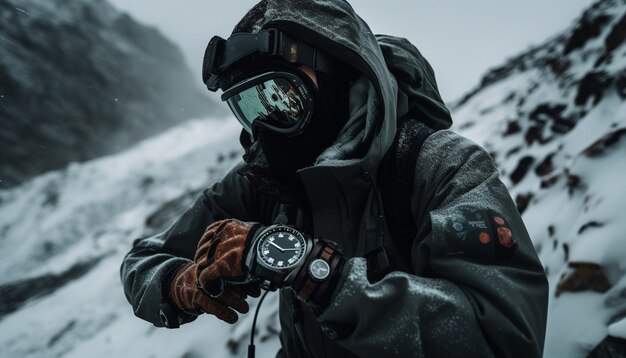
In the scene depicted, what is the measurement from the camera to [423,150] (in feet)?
5.13

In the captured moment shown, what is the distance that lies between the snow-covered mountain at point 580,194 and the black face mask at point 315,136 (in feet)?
5.84

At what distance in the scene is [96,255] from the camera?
1024 centimetres

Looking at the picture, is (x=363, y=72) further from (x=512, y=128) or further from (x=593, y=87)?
(x=512, y=128)

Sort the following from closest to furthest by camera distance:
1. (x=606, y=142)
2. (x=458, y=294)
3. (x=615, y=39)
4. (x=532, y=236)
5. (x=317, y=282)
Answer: (x=458, y=294) → (x=317, y=282) → (x=606, y=142) → (x=532, y=236) → (x=615, y=39)

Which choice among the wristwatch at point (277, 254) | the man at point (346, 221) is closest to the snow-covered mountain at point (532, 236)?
the man at point (346, 221)

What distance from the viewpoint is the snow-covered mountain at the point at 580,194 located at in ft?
6.34

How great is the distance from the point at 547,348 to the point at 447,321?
55.9 inches

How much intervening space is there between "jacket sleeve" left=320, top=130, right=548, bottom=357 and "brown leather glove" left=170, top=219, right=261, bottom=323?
46 cm

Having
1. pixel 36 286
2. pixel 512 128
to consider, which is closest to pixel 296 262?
pixel 512 128

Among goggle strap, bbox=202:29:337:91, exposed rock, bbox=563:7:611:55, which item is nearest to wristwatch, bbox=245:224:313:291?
goggle strap, bbox=202:29:337:91

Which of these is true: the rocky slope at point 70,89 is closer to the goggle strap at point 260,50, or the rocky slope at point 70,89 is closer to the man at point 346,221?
the goggle strap at point 260,50

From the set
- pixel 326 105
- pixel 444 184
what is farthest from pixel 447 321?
pixel 326 105

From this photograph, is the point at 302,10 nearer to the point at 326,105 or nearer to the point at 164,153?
the point at 326,105

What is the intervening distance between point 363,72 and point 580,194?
92.0 inches
